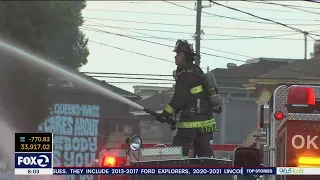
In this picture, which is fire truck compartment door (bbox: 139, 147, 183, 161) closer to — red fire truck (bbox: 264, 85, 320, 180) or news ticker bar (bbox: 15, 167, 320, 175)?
news ticker bar (bbox: 15, 167, 320, 175)

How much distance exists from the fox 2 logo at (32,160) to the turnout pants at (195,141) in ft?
6.39

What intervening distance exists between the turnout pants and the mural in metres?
26.4

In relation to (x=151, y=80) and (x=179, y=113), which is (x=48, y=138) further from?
(x=151, y=80)

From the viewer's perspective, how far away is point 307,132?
577 centimetres

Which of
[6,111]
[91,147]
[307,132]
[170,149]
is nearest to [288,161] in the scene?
[307,132]

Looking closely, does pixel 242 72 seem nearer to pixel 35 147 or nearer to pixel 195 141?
pixel 195 141

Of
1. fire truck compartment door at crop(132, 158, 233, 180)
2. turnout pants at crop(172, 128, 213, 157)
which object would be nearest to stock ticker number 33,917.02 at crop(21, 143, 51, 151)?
fire truck compartment door at crop(132, 158, 233, 180)

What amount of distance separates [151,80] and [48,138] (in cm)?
1476

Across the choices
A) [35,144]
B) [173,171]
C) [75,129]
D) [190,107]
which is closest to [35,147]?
[35,144]

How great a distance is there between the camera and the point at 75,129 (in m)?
38.8

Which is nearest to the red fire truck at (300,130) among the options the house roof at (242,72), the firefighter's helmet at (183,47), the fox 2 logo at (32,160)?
the firefighter's helmet at (183,47)

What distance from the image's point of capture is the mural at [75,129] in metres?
34.8

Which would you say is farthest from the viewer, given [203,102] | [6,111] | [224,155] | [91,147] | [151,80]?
[91,147]

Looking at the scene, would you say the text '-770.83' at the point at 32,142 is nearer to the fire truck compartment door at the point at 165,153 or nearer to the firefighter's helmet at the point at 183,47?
the fire truck compartment door at the point at 165,153
